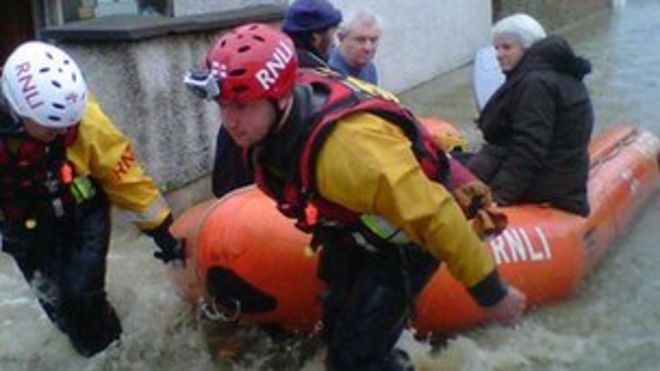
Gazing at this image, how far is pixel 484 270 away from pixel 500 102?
2.27 meters

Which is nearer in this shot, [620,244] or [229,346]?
[229,346]

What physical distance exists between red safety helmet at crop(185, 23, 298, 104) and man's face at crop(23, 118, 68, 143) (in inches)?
40.1

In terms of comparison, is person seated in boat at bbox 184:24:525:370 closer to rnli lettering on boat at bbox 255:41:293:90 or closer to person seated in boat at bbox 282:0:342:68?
rnli lettering on boat at bbox 255:41:293:90

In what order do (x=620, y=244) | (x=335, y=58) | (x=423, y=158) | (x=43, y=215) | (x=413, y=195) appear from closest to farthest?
(x=413, y=195) → (x=423, y=158) → (x=43, y=215) → (x=335, y=58) → (x=620, y=244)

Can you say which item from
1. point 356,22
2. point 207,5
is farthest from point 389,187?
point 207,5

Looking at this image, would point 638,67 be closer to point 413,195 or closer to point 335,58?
point 335,58

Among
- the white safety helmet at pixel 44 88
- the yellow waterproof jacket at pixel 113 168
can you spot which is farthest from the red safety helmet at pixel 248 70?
the yellow waterproof jacket at pixel 113 168

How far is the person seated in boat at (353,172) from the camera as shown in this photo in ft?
10.3

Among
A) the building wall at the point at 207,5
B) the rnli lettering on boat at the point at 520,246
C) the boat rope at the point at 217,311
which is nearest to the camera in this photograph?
the boat rope at the point at 217,311

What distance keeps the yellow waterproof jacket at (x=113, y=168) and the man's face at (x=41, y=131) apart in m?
0.15

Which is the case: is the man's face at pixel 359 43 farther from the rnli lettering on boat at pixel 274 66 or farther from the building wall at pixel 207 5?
the building wall at pixel 207 5

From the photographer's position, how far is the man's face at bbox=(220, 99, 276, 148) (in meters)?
3.20

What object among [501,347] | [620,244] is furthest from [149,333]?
[620,244]

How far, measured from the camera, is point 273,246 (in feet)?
15.2
